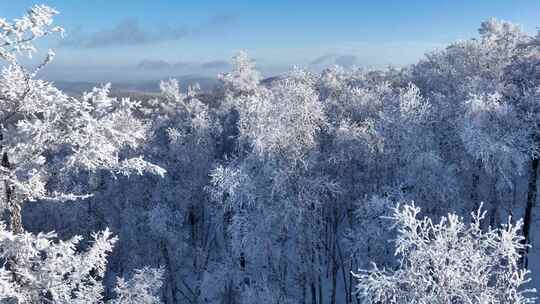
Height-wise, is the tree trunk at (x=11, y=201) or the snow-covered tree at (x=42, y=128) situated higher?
the snow-covered tree at (x=42, y=128)

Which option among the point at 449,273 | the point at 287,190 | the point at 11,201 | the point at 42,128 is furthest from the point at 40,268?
the point at 287,190

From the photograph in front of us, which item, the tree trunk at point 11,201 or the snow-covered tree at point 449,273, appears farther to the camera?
the snow-covered tree at point 449,273

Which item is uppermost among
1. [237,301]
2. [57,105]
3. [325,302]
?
[57,105]

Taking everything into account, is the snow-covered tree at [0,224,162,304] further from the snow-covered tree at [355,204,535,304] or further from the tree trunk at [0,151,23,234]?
the snow-covered tree at [355,204,535,304]

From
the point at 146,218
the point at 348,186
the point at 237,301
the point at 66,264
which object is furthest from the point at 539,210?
the point at 66,264

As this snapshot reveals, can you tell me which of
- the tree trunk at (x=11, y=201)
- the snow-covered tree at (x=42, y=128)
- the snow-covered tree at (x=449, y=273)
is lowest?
the snow-covered tree at (x=449, y=273)

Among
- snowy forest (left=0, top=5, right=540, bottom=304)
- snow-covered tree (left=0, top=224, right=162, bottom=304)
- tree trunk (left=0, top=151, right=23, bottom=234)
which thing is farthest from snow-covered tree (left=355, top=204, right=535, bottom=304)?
tree trunk (left=0, top=151, right=23, bottom=234)

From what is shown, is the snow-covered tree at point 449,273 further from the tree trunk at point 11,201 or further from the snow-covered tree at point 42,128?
the tree trunk at point 11,201

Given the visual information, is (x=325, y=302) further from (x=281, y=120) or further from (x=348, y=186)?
(x=281, y=120)

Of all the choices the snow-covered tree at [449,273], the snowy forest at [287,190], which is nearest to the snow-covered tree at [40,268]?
the snowy forest at [287,190]
